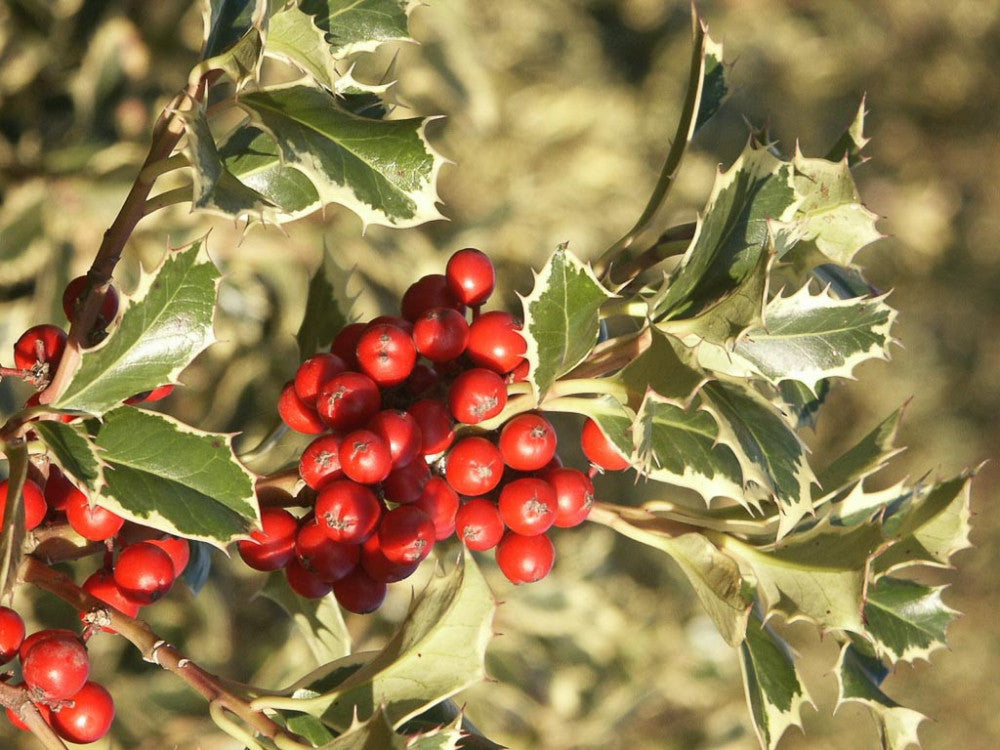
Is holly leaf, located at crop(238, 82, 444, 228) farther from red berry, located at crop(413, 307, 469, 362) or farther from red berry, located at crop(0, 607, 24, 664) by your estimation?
red berry, located at crop(0, 607, 24, 664)

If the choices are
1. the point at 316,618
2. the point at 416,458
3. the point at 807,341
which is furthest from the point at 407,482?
the point at 807,341

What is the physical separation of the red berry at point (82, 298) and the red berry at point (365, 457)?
0.68 ft

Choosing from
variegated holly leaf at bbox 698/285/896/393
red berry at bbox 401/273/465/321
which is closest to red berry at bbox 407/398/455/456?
red berry at bbox 401/273/465/321

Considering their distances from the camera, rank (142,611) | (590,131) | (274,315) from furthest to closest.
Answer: (590,131), (274,315), (142,611)

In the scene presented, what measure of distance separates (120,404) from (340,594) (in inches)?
9.3

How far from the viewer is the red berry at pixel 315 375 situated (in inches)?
30.0

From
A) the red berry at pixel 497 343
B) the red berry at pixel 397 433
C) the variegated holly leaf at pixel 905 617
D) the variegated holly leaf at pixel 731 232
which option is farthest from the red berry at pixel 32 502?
the variegated holly leaf at pixel 905 617

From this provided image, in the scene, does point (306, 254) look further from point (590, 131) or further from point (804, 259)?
point (590, 131)

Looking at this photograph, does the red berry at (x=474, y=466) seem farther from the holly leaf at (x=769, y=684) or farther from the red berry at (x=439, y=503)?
the holly leaf at (x=769, y=684)

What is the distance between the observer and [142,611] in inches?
58.9

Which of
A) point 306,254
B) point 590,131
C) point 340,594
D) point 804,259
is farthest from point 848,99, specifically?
point 340,594

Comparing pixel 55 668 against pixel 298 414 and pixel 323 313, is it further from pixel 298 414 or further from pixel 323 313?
pixel 323 313

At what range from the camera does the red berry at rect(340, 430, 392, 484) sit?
0.68 meters

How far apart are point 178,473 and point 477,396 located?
0.73ft
